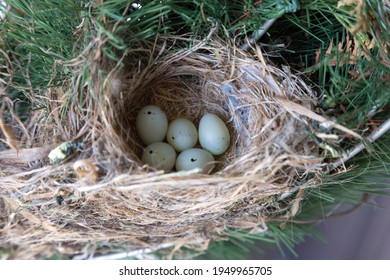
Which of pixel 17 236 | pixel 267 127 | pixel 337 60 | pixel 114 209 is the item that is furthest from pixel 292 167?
pixel 17 236

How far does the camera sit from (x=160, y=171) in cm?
62

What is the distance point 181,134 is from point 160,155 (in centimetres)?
8

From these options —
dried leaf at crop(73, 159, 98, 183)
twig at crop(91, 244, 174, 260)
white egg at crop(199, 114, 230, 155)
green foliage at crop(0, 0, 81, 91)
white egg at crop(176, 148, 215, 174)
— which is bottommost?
twig at crop(91, 244, 174, 260)

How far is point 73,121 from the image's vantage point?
0.70 m

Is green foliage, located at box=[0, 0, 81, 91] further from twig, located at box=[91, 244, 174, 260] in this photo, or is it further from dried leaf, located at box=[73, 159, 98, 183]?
twig, located at box=[91, 244, 174, 260]

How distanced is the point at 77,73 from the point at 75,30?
90mm

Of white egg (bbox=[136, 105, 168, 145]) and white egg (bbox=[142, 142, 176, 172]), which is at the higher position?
white egg (bbox=[136, 105, 168, 145])

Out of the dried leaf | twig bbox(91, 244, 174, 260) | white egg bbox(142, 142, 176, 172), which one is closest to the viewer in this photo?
the dried leaf

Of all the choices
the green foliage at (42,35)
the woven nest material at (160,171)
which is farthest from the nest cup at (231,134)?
the green foliage at (42,35)

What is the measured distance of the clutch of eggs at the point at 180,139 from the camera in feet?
2.54

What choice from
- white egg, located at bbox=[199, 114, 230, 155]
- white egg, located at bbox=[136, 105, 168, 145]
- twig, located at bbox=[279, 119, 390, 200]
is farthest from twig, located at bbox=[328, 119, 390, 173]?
white egg, located at bbox=[136, 105, 168, 145]

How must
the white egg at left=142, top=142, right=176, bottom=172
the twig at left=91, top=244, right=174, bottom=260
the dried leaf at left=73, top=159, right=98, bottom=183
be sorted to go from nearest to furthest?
the dried leaf at left=73, top=159, right=98, bottom=183, the white egg at left=142, top=142, right=176, bottom=172, the twig at left=91, top=244, right=174, bottom=260

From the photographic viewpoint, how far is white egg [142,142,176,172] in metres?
0.76

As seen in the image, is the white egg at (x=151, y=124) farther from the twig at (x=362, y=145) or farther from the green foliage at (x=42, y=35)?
the twig at (x=362, y=145)
